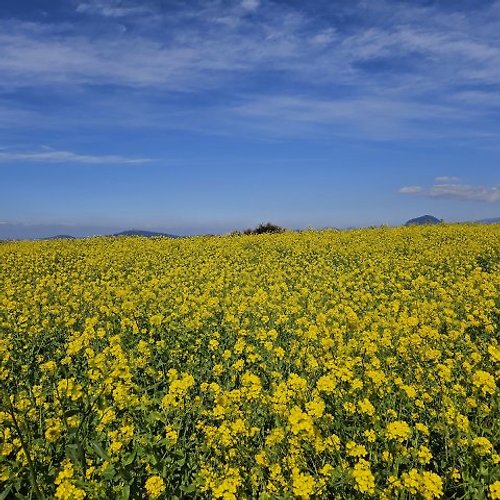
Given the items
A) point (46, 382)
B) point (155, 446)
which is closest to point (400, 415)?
point (155, 446)

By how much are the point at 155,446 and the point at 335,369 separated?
1.84 m

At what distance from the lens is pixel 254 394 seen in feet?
13.7

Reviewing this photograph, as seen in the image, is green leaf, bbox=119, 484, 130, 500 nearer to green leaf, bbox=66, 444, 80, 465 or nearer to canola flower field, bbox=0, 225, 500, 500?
canola flower field, bbox=0, 225, 500, 500

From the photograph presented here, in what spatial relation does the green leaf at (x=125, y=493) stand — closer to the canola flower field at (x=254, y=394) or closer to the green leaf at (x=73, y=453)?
the canola flower field at (x=254, y=394)

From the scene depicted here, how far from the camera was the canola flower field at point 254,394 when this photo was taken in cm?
340

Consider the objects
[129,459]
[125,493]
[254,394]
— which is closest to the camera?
[125,493]

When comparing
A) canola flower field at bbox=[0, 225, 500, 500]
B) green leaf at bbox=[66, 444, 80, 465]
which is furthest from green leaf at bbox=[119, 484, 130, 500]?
green leaf at bbox=[66, 444, 80, 465]

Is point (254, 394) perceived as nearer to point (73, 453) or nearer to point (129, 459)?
point (129, 459)

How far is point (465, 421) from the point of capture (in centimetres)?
387

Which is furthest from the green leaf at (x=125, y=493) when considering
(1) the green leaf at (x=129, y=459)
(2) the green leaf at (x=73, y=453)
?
(2) the green leaf at (x=73, y=453)

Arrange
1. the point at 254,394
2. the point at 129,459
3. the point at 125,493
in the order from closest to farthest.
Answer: the point at 125,493, the point at 129,459, the point at 254,394

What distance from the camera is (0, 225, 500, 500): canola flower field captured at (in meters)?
3.40

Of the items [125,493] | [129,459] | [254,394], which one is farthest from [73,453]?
[254,394]

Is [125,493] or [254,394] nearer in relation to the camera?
[125,493]
